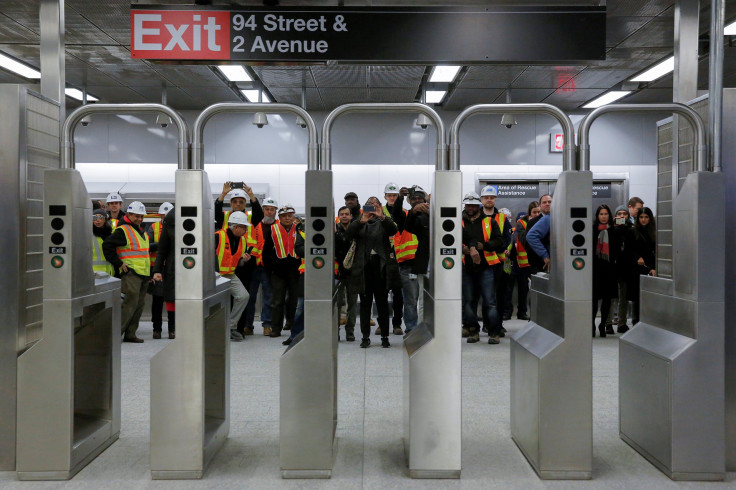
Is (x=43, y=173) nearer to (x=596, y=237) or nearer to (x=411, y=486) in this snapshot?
(x=411, y=486)

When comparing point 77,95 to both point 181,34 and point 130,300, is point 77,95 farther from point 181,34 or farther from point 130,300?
point 181,34

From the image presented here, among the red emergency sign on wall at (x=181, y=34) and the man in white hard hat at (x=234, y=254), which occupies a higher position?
the red emergency sign on wall at (x=181, y=34)

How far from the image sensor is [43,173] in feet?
11.9

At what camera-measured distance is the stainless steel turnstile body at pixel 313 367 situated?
11.4 ft

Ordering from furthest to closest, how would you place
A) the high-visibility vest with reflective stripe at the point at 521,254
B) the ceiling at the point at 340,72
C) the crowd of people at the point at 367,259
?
the high-visibility vest with reflective stripe at the point at 521,254
the crowd of people at the point at 367,259
the ceiling at the point at 340,72

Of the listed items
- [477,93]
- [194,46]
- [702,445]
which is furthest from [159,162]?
[702,445]

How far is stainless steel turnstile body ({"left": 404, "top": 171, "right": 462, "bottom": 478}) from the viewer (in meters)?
3.46

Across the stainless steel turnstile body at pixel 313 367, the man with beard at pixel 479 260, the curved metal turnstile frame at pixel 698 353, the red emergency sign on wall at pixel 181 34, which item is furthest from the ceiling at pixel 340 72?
the curved metal turnstile frame at pixel 698 353

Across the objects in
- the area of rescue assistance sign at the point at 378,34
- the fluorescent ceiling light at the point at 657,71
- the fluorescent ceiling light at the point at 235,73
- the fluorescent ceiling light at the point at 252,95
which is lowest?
the area of rescue assistance sign at the point at 378,34

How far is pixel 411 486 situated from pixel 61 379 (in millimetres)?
2056

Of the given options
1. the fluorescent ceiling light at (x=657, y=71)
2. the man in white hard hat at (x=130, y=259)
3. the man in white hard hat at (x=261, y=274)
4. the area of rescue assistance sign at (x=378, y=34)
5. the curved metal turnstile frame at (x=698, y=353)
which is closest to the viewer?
the curved metal turnstile frame at (x=698, y=353)

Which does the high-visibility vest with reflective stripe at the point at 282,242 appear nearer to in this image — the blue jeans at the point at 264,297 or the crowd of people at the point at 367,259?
the crowd of people at the point at 367,259

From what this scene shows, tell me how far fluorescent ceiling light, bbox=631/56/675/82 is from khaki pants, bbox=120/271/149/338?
779 centimetres

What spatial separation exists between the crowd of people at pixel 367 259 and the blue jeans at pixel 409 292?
0.01 meters
